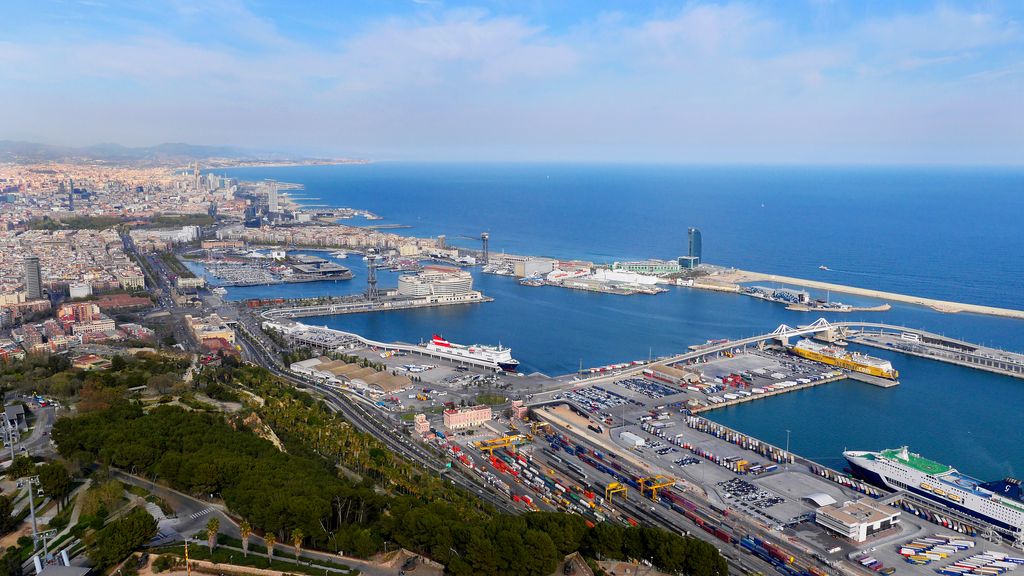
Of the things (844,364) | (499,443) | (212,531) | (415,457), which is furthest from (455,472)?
(844,364)

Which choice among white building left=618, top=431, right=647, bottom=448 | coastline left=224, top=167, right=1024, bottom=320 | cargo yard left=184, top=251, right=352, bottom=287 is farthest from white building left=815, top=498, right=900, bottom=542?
cargo yard left=184, top=251, right=352, bottom=287

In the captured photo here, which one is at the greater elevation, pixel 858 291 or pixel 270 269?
pixel 858 291

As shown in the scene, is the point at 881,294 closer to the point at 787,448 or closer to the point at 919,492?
the point at 787,448

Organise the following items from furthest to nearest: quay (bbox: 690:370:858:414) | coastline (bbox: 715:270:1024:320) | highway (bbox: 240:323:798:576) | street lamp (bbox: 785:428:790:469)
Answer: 1. coastline (bbox: 715:270:1024:320)
2. quay (bbox: 690:370:858:414)
3. street lamp (bbox: 785:428:790:469)
4. highway (bbox: 240:323:798:576)

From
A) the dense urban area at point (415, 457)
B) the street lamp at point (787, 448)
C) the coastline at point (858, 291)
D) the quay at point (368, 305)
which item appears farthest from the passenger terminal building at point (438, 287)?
the street lamp at point (787, 448)

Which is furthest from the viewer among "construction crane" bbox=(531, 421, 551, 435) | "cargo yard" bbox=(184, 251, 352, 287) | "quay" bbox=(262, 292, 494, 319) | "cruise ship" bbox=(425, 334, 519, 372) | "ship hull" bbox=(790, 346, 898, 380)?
"cargo yard" bbox=(184, 251, 352, 287)

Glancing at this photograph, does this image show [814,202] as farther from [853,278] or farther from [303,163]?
[303,163]

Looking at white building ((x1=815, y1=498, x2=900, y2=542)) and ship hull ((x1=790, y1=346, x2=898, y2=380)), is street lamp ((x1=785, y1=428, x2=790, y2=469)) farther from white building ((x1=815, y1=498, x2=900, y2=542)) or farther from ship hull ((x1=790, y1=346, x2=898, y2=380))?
ship hull ((x1=790, y1=346, x2=898, y2=380))
